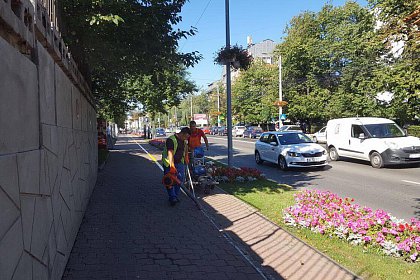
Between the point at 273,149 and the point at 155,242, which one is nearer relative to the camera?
the point at 155,242

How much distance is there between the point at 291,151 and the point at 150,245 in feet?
33.2

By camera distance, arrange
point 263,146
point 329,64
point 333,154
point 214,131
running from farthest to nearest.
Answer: point 214,131 → point 329,64 → point 333,154 → point 263,146

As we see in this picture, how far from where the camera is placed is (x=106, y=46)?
333 inches

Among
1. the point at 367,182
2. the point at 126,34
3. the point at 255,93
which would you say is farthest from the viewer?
the point at 255,93

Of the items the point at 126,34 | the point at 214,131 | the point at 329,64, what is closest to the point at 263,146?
the point at 126,34

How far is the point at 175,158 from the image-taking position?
8406mm

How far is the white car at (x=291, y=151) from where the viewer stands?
14.7 metres

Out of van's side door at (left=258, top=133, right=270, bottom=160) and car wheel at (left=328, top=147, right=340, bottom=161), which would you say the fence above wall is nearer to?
van's side door at (left=258, top=133, right=270, bottom=160)

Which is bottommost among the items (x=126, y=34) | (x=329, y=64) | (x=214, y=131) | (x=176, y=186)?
(x=176, y=186)

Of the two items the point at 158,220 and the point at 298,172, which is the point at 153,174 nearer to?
the point at 298,172

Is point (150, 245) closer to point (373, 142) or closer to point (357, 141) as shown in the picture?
point (373, 142)

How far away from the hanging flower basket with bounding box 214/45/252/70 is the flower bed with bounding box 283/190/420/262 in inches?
285

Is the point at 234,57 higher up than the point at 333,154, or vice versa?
the point at 234,57

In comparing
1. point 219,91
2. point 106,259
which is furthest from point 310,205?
point 219,91
